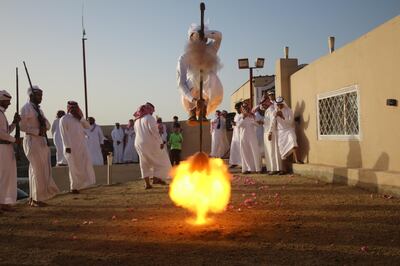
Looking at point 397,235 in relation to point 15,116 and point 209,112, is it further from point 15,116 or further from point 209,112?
point 15,116

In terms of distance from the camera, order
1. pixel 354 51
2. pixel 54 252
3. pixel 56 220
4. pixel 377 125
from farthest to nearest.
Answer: pixel 354 51, pixel 377 125, pixel 56 220, pixel 54 252

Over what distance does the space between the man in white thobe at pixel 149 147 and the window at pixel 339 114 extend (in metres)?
4.02

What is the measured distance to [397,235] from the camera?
485 centimetres

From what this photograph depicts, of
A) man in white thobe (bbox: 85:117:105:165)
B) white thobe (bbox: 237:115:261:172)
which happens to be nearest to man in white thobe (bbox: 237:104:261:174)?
white thobe (bbox: 237:115:261:172)

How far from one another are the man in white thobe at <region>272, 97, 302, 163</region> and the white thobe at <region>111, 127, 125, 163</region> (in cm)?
1013

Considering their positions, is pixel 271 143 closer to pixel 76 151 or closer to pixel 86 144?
pixel 86 144

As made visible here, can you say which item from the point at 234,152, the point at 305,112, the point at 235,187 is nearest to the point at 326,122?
the point at 305,112

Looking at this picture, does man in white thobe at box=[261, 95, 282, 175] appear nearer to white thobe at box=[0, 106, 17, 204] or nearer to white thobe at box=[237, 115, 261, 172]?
white thobe at box=[237, 115, 261, 172]

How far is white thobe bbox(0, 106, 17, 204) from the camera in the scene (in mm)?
7694

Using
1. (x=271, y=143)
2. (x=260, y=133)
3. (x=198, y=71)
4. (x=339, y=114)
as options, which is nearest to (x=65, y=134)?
(x=198, y=71)

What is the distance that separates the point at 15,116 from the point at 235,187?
16.0 ft

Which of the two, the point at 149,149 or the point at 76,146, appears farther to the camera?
the point at 149,149

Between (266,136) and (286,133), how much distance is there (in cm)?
92

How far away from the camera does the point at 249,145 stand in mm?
12758
